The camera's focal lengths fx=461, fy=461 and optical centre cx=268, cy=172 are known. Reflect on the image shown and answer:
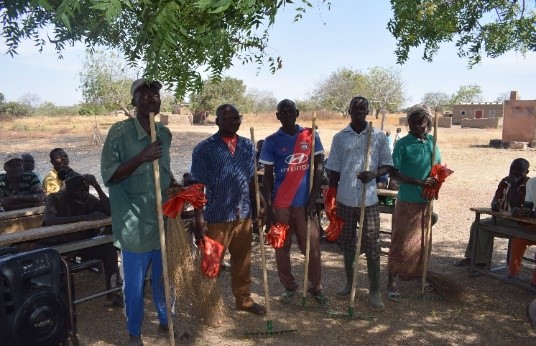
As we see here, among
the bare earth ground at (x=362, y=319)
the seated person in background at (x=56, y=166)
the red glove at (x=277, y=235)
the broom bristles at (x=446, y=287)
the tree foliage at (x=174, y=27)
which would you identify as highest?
the tree foliage at (x=174, y=27)

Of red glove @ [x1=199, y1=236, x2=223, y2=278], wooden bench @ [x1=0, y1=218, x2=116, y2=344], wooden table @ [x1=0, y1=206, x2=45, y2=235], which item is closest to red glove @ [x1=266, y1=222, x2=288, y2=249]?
red glove @ [x1=199, y1=236, x2=223, y2=278]

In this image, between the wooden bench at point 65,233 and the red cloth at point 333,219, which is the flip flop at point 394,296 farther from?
the wooden bench at point 65,233

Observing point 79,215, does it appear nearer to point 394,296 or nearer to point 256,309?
point 256,309

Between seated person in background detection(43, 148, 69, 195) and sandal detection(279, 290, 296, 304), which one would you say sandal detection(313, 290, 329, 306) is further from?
seated person in background detection(43, 148, 69, 195)

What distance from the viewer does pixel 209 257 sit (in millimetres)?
3873

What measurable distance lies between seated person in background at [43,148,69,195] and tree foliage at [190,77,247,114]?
1187 inches

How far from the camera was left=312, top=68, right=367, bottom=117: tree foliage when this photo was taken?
5481 centimetres

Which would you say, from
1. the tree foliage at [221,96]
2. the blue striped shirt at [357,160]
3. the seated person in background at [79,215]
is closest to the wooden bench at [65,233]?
the seated person in background at [79,215]

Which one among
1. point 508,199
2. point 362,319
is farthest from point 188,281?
point 508,199

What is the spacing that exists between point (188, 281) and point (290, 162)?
140 centimetres

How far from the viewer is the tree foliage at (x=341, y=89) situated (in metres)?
54.8

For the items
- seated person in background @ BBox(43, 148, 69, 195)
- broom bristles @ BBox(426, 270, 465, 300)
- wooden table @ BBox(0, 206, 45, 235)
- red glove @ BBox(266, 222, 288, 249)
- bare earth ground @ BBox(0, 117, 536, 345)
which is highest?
seated person in background @ BBox(43, 148, 69, 195)

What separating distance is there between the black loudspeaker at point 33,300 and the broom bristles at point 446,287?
11.3 ft

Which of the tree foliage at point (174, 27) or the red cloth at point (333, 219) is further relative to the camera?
the red cloth at point (333, 219)
